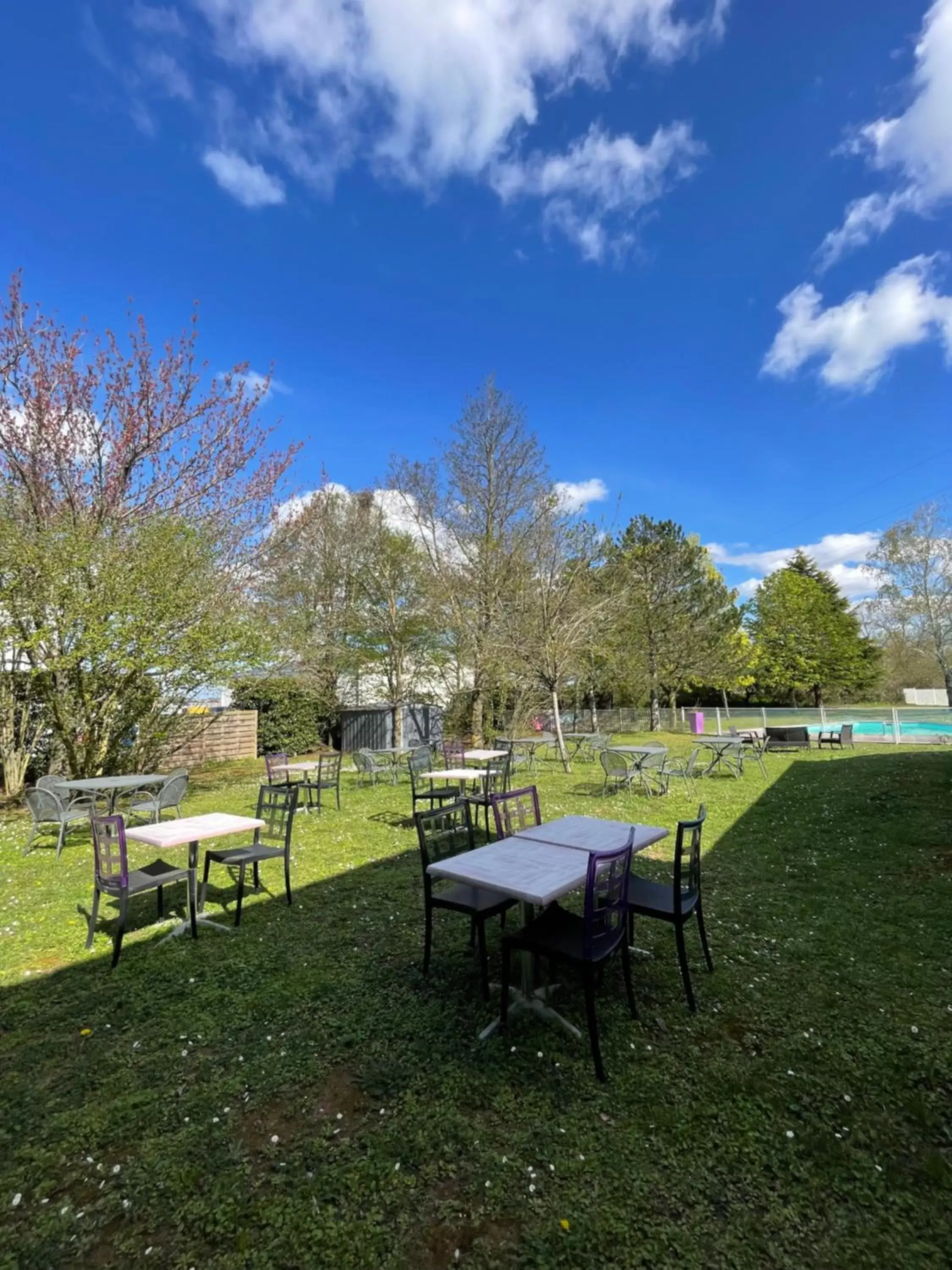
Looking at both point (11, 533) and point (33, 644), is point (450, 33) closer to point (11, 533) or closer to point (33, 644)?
point (11, 533)

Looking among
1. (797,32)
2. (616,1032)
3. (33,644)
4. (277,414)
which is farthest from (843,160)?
(33,644)

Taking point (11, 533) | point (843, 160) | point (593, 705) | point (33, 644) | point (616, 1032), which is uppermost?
point (843, 160)

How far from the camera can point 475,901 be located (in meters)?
3.01

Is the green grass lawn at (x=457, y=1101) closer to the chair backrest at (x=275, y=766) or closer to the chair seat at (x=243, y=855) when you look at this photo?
the chair seat at (x=243, y=855)

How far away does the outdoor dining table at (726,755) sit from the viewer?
33.4 feet

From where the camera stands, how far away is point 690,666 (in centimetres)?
2366

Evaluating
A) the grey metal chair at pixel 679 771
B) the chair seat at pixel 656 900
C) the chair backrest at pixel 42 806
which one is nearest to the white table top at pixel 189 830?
the chair seat at pixel 656 900

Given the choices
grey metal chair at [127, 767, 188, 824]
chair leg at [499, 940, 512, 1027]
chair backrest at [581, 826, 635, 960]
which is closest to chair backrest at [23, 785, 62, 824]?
grey metal chair at [127, 767, 188, 824]

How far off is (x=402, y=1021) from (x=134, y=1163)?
1170 mm

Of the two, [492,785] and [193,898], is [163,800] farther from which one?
[492,785]

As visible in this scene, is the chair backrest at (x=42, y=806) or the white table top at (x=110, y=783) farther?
the white table top at (x=110, y=783)

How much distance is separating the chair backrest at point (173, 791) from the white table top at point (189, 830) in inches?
113

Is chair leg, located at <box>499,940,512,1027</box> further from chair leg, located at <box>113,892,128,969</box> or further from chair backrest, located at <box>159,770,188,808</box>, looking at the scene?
chair backrest, located at <box>159,770,188,808</box>

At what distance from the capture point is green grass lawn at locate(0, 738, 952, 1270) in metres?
1.65
